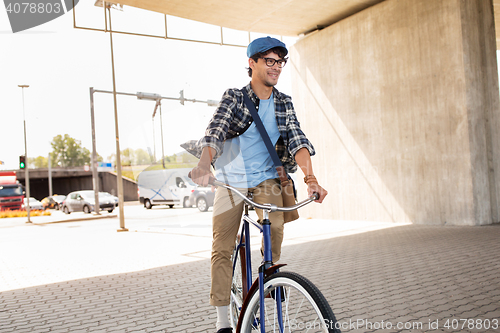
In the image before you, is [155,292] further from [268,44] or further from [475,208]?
[475,208]

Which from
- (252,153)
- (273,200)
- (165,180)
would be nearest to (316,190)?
(273,200)

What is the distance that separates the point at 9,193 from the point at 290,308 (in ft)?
111

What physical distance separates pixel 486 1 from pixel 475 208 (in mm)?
4799

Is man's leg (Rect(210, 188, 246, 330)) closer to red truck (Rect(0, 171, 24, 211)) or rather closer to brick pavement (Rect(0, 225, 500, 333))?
brick pavement (Rect(0, 225, 500, 333))

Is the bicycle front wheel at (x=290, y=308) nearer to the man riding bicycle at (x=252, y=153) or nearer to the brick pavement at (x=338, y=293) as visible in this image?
the man riding bicycle at (x=252, y=153)

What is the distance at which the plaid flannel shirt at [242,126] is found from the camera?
2.51 meters

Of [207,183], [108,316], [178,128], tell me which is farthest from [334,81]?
[207,183]

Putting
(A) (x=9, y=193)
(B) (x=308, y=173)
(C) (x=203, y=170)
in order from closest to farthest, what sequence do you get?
(C) (x=203, y=170)
(B) (x=308, y=173)
(A) (x=9, y=193)

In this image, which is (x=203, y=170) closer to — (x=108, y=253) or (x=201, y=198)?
(x=108, y=253)

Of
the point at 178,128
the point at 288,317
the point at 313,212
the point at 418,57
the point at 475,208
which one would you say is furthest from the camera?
the point at 313,212

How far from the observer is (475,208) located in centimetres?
941

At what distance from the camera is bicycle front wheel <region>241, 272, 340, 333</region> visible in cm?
181

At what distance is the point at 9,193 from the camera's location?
30812 millimetres

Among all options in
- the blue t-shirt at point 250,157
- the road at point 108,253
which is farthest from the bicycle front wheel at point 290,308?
the road at point 108,253
